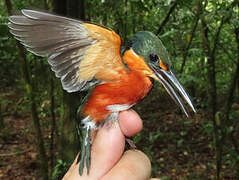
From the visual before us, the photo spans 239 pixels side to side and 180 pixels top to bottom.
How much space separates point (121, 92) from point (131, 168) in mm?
421

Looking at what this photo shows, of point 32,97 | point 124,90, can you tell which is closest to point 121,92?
point 124,90

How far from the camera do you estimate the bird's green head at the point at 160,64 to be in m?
1.49

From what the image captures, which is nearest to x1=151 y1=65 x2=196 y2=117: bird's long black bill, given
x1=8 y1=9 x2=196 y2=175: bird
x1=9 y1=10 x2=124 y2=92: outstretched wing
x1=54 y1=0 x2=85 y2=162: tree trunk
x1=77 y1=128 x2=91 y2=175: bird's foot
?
x1=8 y1=9 x2=196 y2=175: bird

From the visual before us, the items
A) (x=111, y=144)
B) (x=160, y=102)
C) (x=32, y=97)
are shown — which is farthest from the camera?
(x=160, y=102)

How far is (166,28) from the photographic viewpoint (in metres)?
4.13

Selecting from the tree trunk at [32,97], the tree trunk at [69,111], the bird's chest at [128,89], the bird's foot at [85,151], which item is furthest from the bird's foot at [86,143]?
the tree trunk at [32,97]

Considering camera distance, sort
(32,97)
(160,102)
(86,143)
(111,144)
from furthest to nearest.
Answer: (160,102) → (32,97) → (86,143) → (111,144)

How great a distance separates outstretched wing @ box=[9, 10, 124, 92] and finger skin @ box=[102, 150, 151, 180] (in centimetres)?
47

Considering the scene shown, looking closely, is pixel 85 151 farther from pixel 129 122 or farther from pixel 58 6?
pixel 58 6

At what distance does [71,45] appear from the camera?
1.56 m

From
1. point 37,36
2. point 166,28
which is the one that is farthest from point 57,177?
point 166,28

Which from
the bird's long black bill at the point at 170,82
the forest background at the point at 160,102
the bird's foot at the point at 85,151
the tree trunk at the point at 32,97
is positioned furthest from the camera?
the forest background at the point at 160,102

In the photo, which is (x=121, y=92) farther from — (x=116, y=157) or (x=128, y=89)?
(x=116, y=157)

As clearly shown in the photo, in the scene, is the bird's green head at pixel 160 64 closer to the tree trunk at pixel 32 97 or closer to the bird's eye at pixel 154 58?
the bird's eye at pixel 154 58
